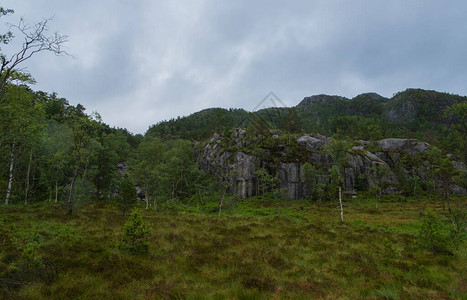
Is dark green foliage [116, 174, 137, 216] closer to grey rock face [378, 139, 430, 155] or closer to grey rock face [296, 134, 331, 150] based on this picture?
grey rock face [296, 134, 331, 150]

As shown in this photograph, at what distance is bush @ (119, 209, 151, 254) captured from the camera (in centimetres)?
1135

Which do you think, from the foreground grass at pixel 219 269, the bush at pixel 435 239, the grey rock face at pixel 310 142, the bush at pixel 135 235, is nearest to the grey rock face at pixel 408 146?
the grey rock face at pixel 310 142

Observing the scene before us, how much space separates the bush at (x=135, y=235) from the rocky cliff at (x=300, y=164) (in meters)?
39.9

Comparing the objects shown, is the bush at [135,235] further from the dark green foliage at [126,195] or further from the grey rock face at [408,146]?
the grey rock face at [408,146]

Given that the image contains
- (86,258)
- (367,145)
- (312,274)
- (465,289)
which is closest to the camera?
(465,289)

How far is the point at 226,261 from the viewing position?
10680mm

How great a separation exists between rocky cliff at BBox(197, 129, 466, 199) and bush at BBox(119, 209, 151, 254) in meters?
39.9

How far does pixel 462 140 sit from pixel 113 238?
31.7 metres

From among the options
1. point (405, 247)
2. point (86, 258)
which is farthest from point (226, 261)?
point (405, 247)

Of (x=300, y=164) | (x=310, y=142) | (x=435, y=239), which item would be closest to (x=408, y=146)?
(x=310, y=142)

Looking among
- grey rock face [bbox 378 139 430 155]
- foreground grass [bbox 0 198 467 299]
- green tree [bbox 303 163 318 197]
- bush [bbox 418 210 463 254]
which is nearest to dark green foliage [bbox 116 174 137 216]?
foreground grass [bbox 0 198 467 299]

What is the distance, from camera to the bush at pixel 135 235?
1135 cm

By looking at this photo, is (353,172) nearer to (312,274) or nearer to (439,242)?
(439,242)

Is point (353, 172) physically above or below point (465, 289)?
above
